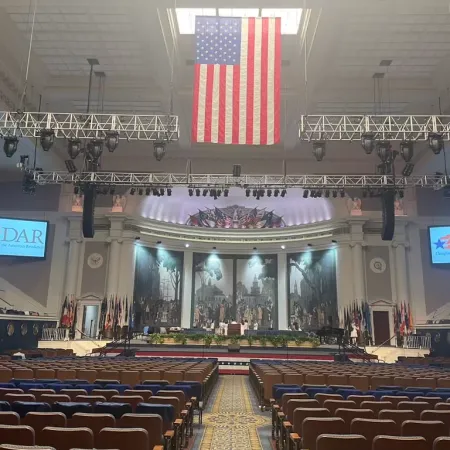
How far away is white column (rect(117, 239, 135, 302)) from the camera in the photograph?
26109 millimetres

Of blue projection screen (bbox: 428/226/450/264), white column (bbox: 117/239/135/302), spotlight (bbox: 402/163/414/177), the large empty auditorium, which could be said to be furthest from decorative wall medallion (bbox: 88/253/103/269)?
blue projection screen (bbox: 428/226/450/264)

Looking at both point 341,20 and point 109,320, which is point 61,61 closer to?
point 341,20

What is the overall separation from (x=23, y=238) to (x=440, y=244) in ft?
78.5

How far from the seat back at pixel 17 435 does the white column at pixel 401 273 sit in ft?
81.3

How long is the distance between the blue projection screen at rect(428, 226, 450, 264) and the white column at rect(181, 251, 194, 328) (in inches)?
604

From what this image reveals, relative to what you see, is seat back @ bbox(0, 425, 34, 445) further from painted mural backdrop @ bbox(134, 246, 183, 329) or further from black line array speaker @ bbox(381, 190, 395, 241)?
painted mural backdrop @ bbox(134, 246, 183, 329)

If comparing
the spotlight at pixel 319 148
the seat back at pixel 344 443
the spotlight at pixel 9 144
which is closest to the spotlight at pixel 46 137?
the spotlight at pixel 9 144

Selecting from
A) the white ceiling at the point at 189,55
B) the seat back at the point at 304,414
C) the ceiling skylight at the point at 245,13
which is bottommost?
the seat back at the point at 304,414

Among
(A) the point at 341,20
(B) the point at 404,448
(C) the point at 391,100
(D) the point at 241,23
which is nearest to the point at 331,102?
(C) the point at 391,100

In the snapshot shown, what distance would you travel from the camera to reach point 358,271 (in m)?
25.9

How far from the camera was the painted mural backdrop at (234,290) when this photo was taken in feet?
96.8

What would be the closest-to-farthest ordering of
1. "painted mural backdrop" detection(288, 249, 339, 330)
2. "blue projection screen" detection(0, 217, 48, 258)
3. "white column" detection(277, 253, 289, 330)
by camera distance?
"blue projection screen" detection(0, 217, 48, 258) < "painted mural backdrop" detection(288, 249, 339, 330) < "white column" detection(277, 253, 289, 330)

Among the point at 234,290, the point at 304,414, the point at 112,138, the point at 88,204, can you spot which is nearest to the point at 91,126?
the point at 112,138

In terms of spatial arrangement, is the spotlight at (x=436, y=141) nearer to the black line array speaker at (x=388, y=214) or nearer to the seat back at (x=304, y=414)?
the black line array speaker at (x=388, y=214)
